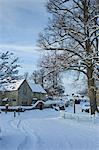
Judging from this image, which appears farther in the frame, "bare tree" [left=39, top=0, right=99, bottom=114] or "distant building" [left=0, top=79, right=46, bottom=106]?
"distant building" [left=0, top=79, right=46, bottom=106]

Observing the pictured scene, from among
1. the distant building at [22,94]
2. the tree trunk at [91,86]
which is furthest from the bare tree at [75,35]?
the distant building at [22,94]

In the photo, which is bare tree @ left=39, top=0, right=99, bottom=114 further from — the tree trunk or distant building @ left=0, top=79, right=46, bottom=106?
distant building @ left=0, top=79, right=46, bottom=106

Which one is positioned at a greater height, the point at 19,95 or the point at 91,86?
the point at 19,95

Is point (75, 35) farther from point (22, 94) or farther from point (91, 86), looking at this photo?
point (22, 94)

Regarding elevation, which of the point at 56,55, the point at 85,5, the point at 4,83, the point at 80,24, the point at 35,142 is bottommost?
the point at 35,142

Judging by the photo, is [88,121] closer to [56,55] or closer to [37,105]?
[56,55]

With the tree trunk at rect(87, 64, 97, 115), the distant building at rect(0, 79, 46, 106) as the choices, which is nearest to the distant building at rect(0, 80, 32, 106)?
the distant building at rect(0, 79, 46, 106)

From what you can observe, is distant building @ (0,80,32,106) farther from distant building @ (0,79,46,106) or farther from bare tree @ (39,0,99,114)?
bare tree @ (39,0,99,114)

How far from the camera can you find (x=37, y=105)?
189 ft

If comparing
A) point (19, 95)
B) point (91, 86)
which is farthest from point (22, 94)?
point (91, 86)

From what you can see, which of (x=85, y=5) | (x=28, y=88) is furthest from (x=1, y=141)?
(x=28, y=88)

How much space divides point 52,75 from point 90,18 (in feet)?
17.4

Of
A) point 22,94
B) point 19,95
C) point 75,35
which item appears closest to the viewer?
point 75,35

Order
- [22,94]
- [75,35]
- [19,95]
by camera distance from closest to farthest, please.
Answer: [75,35]
[19,95]
[22,94]
